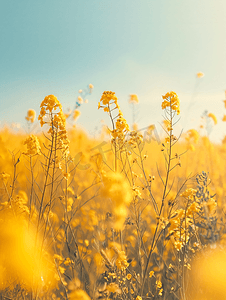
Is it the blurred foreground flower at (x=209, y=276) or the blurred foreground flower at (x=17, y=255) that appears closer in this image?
the blurred foreground flower at (x=209, y=276)

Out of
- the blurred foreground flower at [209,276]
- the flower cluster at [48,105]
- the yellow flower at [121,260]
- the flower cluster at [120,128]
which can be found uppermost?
the flower cluster at [48,105]

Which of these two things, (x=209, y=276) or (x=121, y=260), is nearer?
(x=121, y=260)

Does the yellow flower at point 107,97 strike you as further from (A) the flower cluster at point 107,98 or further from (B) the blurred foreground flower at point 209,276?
(B) the blurred foreground flower at point 209,276

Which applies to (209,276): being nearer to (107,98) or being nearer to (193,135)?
(107,98)

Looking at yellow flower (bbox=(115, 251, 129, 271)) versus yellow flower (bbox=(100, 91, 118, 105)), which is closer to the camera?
yellow flower (bbox=(115, 251, 129, 271))

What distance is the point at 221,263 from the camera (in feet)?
5.47

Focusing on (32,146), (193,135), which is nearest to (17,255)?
(32,146)

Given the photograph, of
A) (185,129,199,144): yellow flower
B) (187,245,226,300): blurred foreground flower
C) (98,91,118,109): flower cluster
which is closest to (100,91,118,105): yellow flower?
(98,91,118,109): flower cluster

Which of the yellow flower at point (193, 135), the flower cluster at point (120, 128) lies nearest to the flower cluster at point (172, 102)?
the flower cluster at point (120, 128)

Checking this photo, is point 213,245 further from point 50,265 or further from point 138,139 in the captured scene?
point 50,265

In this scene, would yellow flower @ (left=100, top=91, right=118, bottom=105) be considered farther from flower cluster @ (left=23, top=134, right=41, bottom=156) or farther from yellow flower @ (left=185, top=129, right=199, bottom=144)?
yellow flower @ (left=185, top=129, right=199, bottom=144)

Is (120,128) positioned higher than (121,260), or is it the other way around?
(120,128)

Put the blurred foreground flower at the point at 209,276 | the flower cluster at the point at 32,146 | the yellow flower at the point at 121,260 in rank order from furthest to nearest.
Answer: the flower cluster at the point at 32,146 → the blurred foreground flower at the point at 209,276 → the yellow flower at the point at 121,260

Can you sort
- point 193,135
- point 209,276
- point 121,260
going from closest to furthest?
point 121,260 → point 209,276 → point 193,135
